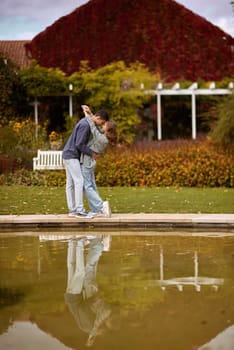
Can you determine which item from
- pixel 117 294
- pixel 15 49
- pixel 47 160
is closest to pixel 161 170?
pixel 47 160

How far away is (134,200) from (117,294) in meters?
7.20

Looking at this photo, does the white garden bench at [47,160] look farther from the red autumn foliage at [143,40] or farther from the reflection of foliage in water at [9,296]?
the red autumn foliage at [143,40]

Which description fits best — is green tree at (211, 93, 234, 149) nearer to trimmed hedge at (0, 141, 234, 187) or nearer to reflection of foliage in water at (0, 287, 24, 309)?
trimmed hedge at (0, 141, 234, 187)

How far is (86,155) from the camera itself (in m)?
10.5

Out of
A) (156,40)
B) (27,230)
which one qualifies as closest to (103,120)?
(27,230)

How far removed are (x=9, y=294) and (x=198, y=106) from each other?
24.5 m

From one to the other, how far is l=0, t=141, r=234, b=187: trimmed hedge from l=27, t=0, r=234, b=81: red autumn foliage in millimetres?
13085

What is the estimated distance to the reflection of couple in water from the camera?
5023mm

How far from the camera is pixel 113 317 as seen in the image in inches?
205

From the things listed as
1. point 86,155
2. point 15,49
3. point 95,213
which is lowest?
point 95,213

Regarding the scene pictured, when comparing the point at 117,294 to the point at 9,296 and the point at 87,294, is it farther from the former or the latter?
the point at 9,296

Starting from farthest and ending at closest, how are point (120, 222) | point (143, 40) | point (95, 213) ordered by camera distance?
point (143, 40), point (95, 213), point (120, 222)

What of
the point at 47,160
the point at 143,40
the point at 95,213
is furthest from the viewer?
the point at 143,40

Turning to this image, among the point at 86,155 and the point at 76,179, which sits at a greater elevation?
the point at 86,155
